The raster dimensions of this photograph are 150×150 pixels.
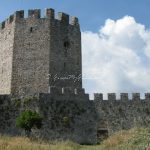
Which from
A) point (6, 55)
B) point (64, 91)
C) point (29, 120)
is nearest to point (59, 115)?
point (64, 91)

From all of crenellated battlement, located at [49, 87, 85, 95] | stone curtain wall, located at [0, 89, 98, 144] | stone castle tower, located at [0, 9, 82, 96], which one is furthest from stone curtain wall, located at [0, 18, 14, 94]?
crenellated battlement, located at [49, 87, 85, 95]

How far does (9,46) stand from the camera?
92.0 feet

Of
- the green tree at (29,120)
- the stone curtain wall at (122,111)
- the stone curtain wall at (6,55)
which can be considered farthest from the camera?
the stone curtain wall at (6,55)

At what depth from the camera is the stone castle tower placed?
1067 inches

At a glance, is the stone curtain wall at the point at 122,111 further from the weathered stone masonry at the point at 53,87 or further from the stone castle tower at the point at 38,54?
the stone castle tower at the point at 38,54

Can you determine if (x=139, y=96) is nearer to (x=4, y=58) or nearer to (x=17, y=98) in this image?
(x=17, y=98)

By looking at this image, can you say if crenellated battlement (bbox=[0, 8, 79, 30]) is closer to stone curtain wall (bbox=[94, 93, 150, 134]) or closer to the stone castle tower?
the stone castle tower

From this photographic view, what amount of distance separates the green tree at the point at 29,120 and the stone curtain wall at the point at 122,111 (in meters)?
4.88

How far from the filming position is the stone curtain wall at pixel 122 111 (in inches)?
1022

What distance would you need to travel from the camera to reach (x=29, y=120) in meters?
22.1

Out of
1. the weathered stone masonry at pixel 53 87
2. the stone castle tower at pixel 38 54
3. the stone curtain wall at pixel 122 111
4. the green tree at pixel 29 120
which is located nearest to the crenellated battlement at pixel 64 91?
the weathered stone masonry at pixel 53 87

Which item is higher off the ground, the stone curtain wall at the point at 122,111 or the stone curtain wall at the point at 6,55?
the stone curtain wall at the point at 6,55

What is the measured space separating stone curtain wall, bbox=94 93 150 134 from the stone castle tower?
2.88 metres

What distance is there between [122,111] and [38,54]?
21.9ft
